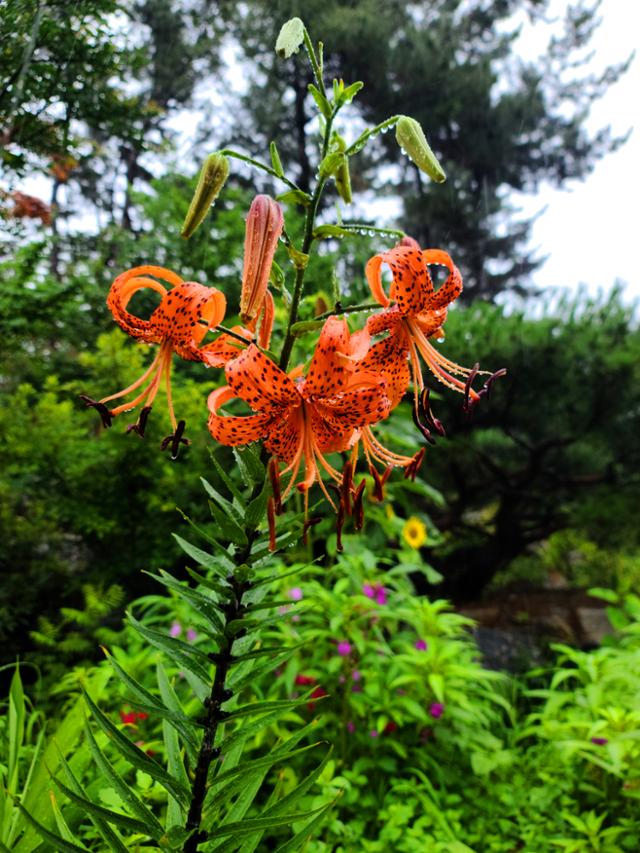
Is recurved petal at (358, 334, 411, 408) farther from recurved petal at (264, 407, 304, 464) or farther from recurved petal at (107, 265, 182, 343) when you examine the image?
recurved petal at (107, 265, 182, 343)

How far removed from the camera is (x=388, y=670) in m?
1.58

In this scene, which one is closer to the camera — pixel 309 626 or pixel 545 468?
pixel 309 626

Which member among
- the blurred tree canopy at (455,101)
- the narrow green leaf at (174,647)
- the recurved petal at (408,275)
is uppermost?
the blurred tree canopy at (455,101)

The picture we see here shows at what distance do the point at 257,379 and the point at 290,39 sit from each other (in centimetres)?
37

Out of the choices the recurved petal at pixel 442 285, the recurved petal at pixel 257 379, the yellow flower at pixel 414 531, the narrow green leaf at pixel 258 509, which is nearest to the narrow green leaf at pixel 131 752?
the narrow green leaf at pixel 258 509

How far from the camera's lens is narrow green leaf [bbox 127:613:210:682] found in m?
0.64

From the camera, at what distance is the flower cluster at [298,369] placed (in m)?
0.61

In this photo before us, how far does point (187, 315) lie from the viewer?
2.04 feet

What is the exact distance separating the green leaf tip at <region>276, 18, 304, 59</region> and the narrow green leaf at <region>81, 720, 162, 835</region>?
2.40 feet

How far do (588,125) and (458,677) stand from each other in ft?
22.1

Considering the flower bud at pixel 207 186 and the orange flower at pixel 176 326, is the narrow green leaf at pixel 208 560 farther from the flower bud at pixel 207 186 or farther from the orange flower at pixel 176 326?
the flower bud at pixel 207 186

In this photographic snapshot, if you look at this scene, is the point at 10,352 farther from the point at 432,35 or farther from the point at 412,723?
the point at 432,35

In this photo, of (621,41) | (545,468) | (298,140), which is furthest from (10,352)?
(621,41)

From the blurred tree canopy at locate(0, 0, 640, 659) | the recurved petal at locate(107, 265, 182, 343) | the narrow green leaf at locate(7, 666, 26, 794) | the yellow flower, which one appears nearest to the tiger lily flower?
the recurved petal at locate(107, 265, 182, 343)
